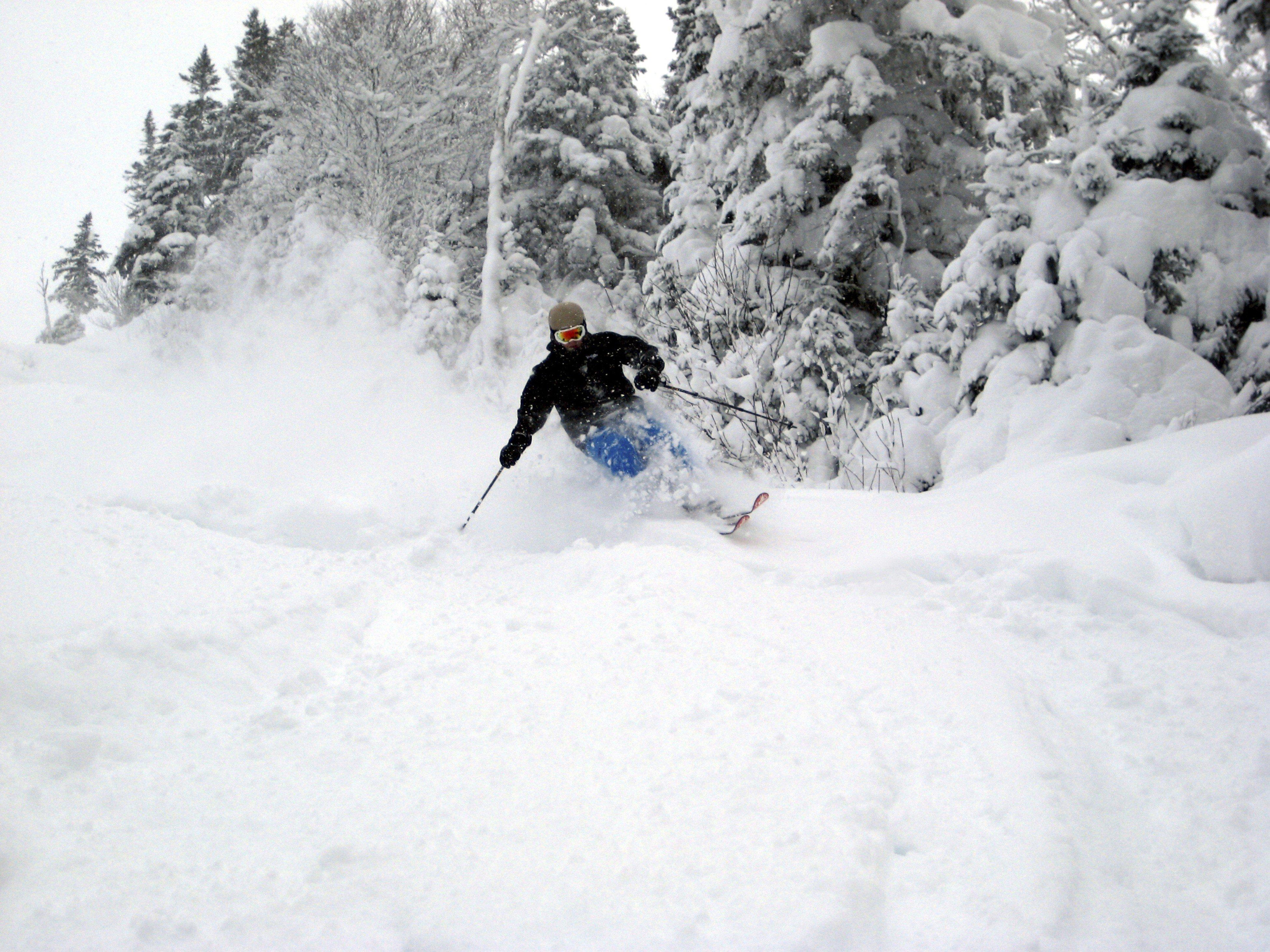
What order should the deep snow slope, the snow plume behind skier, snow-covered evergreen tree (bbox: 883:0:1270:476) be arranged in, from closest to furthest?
the deep snow slope < snow-covered evergreen tree (bbox: 883:0:1270:476) < the snow plume behind skier

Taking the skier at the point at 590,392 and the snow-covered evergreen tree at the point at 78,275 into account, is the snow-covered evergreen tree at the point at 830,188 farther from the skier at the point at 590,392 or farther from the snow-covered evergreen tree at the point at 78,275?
the snow-covered evergreen tree at the point at 78,275

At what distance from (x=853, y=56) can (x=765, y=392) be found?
12.9 feet

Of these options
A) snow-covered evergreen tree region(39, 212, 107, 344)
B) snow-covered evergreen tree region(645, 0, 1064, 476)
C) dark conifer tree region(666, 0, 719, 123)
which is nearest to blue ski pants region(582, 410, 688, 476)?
snow-covered evergreen tree region(645, 0, 1064, 476)

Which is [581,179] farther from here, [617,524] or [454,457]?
[617,524]

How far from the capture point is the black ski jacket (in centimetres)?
606

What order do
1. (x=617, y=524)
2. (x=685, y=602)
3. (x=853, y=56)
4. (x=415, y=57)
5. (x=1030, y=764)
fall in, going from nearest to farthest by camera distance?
(x=1030, y=764), (x=685, y=602), (x=617, y=524), (x=853, y=56), (x=415, y=57)

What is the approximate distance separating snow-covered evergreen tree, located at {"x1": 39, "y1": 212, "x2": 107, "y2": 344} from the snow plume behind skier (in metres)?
52.3

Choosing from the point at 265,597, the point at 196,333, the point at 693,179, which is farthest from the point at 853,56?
the point at 196,333

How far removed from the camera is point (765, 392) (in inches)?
346

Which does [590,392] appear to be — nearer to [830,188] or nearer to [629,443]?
[629,443]

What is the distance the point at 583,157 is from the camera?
16.3m

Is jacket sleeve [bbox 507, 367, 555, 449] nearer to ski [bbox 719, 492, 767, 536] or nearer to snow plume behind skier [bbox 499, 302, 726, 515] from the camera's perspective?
snow plume behind skier [bbox 499, 302, 726, 515]

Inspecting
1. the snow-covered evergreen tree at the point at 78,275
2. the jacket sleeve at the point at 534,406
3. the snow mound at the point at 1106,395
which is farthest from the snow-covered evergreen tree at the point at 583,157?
the snow-covered evergreen tree at the point at 78,275

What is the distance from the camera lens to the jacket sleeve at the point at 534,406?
20.2ft
